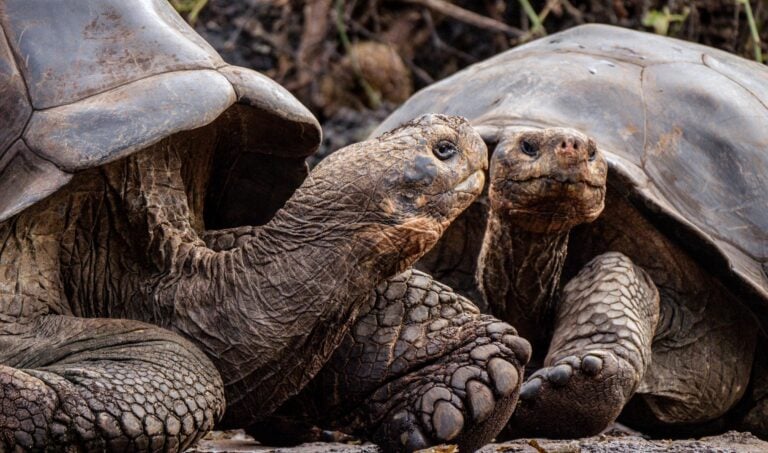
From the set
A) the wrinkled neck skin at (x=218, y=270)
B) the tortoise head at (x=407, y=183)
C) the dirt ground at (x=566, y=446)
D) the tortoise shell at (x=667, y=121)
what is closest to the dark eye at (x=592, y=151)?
the tortoise shell at (x=667, y=121)

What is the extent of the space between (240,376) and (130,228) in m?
0.44

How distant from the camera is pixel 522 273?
13.9ft

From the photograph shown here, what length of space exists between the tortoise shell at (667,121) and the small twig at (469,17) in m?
2.71

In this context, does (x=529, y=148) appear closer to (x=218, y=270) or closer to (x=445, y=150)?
(x=445, y=150)

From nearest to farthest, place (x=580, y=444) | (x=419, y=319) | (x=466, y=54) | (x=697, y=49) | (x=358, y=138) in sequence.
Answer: (x=419, y=319), (x=580, y=444), (x=697, y=49), (x=358, y=138), (x=466, y=54)

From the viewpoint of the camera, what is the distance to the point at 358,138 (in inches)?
293

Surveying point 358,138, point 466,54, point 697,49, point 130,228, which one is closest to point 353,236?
point 130,228

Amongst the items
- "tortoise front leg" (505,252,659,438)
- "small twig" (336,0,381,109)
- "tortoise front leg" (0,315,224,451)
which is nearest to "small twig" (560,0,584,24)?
"small twig" (336,0,381,109)

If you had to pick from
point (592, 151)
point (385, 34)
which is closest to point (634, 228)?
point (592, 151)

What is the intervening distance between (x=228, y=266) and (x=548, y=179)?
116 cm

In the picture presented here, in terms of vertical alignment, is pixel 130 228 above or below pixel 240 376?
above

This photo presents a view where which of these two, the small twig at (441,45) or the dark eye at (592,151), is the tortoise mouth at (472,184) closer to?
the dark eye at (592,151)

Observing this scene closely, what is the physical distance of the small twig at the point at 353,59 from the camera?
7.80 meters

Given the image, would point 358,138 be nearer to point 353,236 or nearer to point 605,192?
point 605,192
